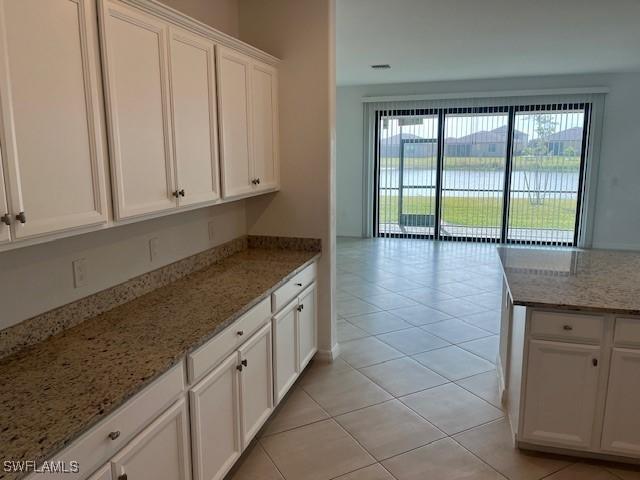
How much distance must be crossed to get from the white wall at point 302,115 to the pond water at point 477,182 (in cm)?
521

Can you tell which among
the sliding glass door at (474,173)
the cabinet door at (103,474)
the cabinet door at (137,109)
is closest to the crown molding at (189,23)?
the cabinet door at (137,109)

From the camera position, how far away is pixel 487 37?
4812 millimetres

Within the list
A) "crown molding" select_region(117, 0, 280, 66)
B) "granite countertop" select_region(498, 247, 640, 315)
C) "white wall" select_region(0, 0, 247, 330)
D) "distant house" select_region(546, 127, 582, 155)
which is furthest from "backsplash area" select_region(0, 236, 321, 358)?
"distant house" select_region(546, 127, 582, 155)

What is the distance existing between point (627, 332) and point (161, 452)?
83.2 inches

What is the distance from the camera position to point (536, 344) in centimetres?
239

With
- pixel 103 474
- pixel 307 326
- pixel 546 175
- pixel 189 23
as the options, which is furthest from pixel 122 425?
pixel 546 175

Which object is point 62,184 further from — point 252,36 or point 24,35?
point 252,36

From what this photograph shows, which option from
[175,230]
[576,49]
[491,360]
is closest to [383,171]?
[576,49]

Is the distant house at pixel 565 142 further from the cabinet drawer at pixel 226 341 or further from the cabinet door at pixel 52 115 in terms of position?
the cabinet door at pixel 52 115

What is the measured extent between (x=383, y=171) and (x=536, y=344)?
647cm

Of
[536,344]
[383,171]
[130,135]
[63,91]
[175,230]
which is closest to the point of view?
[63,91]

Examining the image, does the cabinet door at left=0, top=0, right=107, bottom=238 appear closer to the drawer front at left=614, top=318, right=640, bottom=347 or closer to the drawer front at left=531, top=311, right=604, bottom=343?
the drawer front at left=531, top=311, right=604, bottom=343

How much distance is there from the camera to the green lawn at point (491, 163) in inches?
302

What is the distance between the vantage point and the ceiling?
3861 mm
